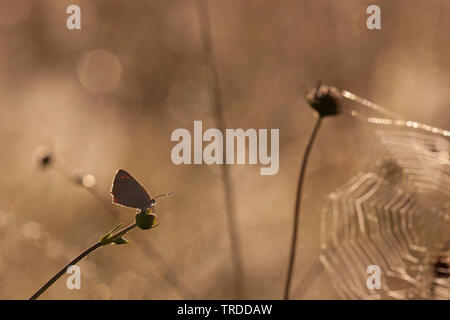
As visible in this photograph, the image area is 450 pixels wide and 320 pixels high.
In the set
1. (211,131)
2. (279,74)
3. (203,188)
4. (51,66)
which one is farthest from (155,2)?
(203,188)

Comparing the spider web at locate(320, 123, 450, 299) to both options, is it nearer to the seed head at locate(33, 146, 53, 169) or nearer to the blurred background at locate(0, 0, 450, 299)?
the blurred background at locate(0, 0, 450, 299)

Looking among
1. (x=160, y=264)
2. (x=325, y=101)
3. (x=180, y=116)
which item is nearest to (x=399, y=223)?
(x=325, y=101)

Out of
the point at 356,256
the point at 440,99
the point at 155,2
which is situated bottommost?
the point at 356,256

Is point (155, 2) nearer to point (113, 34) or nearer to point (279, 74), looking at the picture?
point (113, 34)

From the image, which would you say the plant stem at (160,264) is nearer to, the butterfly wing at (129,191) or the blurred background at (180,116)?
the blurred background at (180,116)

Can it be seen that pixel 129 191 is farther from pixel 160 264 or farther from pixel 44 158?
pixel 160 264

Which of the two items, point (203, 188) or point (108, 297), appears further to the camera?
point (203, 188)

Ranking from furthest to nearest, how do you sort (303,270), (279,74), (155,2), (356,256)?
1. (155,2)
2. (279,74)
3. (303,270)
4. (356,256)
